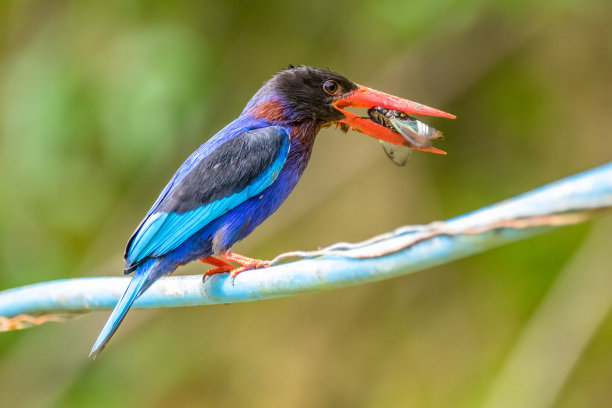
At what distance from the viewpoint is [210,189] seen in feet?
7.25

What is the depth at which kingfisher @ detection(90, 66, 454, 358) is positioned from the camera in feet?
Result: 7.02

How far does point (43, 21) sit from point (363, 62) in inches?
76.2

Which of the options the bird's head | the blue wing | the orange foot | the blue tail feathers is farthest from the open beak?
the blue tail feathers

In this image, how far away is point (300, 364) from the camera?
4.84 m

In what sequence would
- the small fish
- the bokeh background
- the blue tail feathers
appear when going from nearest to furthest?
the blue tail feathers < the small fish < the bokeh background

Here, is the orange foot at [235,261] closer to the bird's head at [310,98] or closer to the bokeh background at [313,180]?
the bird's head at [310,98]

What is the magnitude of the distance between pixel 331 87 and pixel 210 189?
544 millimetres

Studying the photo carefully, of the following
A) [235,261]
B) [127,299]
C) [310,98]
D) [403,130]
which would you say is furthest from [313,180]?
[127,299]

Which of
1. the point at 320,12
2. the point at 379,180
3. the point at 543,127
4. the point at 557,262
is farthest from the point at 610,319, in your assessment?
the point at 320,12

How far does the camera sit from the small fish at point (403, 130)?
203 centimetres

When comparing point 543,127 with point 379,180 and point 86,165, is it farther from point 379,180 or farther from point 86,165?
point 86,165

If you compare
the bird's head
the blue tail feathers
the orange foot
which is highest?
the bird's head

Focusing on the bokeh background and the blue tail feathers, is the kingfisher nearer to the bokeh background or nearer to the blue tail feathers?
the blue tail feathers

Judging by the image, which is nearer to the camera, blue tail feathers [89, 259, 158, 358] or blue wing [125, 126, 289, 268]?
blue tail feathers [89, 259, 158, 358]
